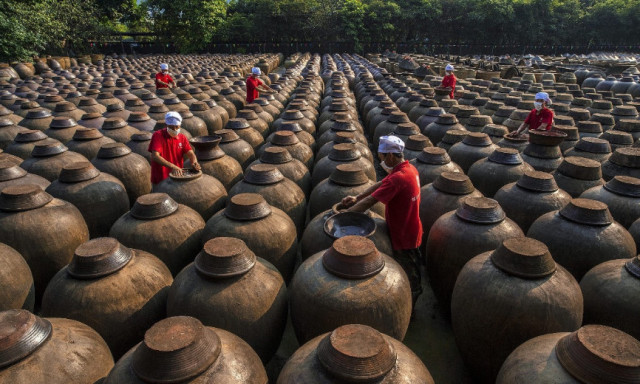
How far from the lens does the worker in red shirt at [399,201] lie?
451cm

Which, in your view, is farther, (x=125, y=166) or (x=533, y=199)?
(x=125, y=166)

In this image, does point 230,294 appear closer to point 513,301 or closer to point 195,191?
point 513,301

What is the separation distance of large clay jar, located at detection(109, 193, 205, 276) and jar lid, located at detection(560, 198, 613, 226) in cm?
476

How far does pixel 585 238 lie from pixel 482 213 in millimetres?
1237

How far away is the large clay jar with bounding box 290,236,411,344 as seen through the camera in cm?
362

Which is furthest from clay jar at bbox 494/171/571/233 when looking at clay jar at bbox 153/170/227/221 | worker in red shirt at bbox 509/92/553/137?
clay jar at bbox 153/170/227/221

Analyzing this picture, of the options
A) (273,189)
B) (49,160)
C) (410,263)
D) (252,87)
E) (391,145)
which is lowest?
(410,263)

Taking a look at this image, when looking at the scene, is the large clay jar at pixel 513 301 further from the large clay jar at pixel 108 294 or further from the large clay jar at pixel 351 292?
the large clay jar at pixel 108 294

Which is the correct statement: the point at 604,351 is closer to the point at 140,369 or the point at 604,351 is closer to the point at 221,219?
the point at 140,369

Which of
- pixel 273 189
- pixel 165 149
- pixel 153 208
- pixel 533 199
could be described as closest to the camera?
pixel 153 208

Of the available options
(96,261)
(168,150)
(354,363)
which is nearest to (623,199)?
(354,363)

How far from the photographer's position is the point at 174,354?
8.54 feet

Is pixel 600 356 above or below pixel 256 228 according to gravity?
above

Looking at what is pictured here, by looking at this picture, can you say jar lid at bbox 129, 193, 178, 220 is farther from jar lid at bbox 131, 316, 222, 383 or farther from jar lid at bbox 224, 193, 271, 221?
jar lid at bbox 131, 316, 222, 383
